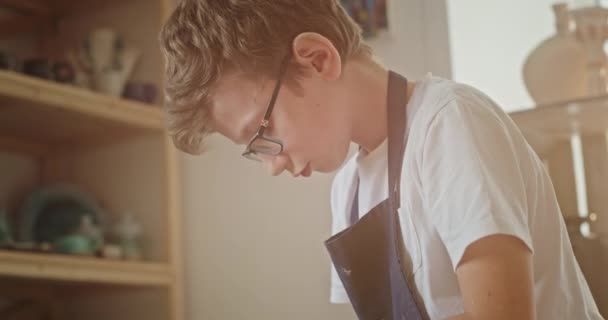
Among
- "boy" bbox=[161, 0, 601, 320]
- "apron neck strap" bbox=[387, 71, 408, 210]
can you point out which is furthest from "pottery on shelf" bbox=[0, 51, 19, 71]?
"apron neck strap" bbox=[387, 71, 408, 210]

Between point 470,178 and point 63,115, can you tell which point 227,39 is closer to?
point 470,178

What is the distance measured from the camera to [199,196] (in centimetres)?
225

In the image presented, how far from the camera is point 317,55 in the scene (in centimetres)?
107

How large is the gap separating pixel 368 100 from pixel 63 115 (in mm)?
1151

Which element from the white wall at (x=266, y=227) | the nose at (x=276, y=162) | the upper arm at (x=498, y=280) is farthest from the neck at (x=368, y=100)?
the white wall at (x=266, y=227)

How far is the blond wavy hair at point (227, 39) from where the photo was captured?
106 cm

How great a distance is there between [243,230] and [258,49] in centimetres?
115

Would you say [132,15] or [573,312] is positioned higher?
[132,15]

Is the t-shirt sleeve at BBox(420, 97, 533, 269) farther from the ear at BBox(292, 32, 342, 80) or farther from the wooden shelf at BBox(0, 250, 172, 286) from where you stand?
the wooden shelf at BBox(0, 250, 172, 286)

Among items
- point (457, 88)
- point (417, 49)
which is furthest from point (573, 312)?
point (417, 49)

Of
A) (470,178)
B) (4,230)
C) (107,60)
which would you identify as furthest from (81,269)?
(470,178)

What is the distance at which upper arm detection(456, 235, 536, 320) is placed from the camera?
84 cm

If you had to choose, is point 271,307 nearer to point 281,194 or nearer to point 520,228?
point 281,194

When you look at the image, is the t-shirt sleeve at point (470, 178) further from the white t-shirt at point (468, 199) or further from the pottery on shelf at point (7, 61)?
the pottery on shelf at point (7, 61)
